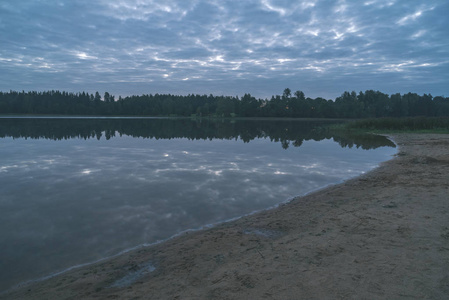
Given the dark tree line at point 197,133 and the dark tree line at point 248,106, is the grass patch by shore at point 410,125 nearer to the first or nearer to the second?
the dark tree line at point 197,133

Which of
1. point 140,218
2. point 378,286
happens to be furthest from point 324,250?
point 140,218

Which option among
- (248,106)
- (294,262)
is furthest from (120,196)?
(248,106)

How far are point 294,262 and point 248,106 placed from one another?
13401 centimetres

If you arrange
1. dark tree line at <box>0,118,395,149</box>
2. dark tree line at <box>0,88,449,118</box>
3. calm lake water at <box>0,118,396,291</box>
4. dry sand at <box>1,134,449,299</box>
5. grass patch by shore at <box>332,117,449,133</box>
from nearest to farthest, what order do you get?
dry sand at <box>1,134,449,299</box> → calm lake water at <box>0,118,396,291</box> → dark tree line at <box>0,118,395,149</box> → grass patch by shore at <box>332,117,449,133</box> → dark tree line at <box>0,88,449,118</box>

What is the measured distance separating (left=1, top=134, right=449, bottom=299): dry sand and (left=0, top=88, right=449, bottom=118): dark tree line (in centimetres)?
12701

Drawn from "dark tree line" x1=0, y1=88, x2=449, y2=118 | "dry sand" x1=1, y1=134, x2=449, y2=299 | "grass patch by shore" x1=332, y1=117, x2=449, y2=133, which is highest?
"dark tree line" x1=0, y1=88, x2=449, y2=118

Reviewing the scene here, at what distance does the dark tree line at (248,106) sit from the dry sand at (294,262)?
12701 cm

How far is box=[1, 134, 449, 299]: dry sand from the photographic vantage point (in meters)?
4.16

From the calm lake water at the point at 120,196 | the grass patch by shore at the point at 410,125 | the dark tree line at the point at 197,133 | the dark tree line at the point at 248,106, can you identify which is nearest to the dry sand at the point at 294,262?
the calm lake water at the point at 120,196

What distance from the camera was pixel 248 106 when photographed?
137 metres

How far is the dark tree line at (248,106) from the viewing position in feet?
421

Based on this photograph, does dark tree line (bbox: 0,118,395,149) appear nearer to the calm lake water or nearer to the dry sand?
the calm lake water

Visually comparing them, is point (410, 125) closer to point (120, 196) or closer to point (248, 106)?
point (120, 196)

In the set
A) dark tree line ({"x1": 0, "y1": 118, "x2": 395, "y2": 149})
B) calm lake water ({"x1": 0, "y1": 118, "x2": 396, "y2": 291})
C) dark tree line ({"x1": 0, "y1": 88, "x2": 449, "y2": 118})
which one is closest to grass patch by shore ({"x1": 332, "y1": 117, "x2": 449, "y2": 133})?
dark tree line ({"x1": 0, "y1": 118, "x2": 395, "y2": 149})
